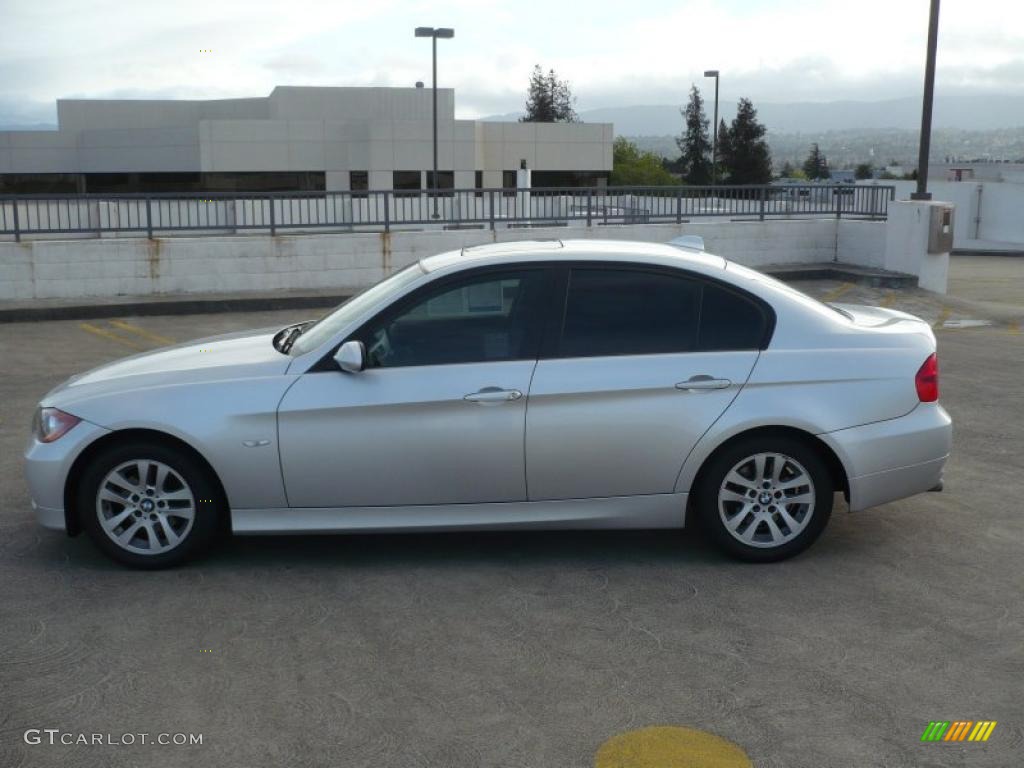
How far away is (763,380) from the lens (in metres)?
5.78

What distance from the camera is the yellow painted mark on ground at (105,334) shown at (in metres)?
13.8

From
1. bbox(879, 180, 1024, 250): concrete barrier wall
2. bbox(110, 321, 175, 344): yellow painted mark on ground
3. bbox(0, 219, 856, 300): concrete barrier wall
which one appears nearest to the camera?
bbox(110, 321, 175, 344): yellow painted mark on ground

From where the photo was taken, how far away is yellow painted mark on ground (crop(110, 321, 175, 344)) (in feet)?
46.6

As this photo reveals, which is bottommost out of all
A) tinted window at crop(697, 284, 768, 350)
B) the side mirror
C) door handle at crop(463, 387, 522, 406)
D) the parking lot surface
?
the parking lot surface

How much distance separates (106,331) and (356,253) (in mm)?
4803

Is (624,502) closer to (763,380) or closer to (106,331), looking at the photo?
(763,380)

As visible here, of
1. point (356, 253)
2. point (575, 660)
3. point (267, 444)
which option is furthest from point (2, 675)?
point (356, 253)

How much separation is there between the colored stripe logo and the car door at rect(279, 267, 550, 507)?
7.44ft

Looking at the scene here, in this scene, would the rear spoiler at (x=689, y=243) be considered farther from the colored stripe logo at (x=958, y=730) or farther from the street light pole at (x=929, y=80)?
the street light pole at (x=929, y=80)

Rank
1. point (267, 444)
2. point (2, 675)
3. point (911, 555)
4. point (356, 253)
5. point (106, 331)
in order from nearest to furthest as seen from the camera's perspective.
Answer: point (2, 675) < point (267, 444) < point (911, 555) < point (106, 331) < point (356, 253)

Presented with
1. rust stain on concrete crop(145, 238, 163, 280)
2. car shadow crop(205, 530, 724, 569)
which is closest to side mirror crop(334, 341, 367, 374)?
car shadow crop(205, 530, 724, 569)

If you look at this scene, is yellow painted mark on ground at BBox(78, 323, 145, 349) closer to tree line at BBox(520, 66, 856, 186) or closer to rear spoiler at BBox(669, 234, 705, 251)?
rear spoiler at BBox(669, 234, 705, 251)

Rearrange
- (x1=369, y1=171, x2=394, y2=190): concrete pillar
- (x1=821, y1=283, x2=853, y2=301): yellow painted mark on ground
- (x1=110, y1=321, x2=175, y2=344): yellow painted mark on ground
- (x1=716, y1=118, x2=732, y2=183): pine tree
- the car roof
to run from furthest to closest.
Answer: (x1=716, y1=118, x2=732, y2=183): pine tree, (x1=369, y1=171, x2=394, y2=190): concrete pillar, (x1=821, y1=283, x2=853, y2=301): yellow painted mark on ground, (x1=110, y1=321, x2=175, y2=344): yellow painted mark on ground, the car roof

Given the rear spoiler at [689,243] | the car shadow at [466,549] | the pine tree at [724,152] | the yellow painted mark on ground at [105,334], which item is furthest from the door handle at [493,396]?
the pine tree at [724,152]
